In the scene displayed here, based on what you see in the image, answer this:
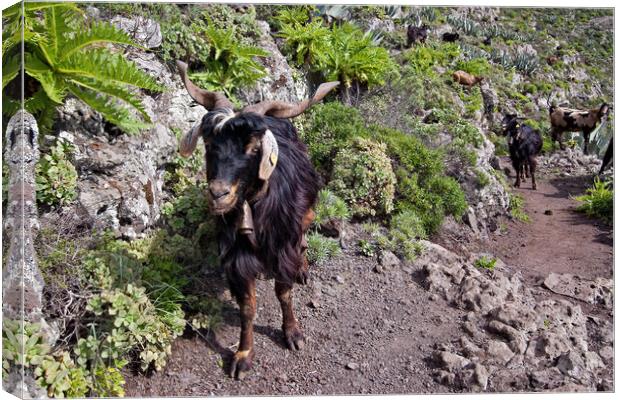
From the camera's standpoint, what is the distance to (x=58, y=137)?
150 inches

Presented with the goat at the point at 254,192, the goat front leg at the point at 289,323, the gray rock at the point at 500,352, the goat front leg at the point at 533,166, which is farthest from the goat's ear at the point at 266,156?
the goat front leg at the point at 533,166

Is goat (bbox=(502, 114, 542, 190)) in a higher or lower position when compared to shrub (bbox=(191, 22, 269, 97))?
lower

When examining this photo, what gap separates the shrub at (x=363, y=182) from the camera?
5.27 metres

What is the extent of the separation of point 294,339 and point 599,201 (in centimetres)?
260

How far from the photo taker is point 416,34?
4750 mm

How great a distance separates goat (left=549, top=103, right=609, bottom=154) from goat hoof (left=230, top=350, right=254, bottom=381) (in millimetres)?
2860

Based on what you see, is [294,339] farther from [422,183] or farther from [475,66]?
[475,66]

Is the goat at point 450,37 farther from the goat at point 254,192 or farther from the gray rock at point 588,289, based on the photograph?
the gray rock at point 588,289

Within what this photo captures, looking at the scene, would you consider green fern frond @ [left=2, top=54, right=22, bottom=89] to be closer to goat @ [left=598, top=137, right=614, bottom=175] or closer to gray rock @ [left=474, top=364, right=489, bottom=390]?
gray rock @ [left=474, top=364, right=489, bottom=390]

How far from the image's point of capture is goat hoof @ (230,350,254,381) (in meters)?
3.42

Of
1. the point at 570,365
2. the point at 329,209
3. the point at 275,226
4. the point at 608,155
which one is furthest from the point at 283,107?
the point at 608,155

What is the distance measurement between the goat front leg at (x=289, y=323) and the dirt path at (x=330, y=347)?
5cm


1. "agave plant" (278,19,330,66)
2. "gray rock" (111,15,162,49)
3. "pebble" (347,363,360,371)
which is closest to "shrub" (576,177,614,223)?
"pebble" (347,363,360,371)

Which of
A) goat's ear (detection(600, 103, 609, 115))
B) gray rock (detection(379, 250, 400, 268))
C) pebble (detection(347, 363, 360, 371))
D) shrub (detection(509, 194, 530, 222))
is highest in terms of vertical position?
goat's ear (detection(600, 103, 609, 115))
